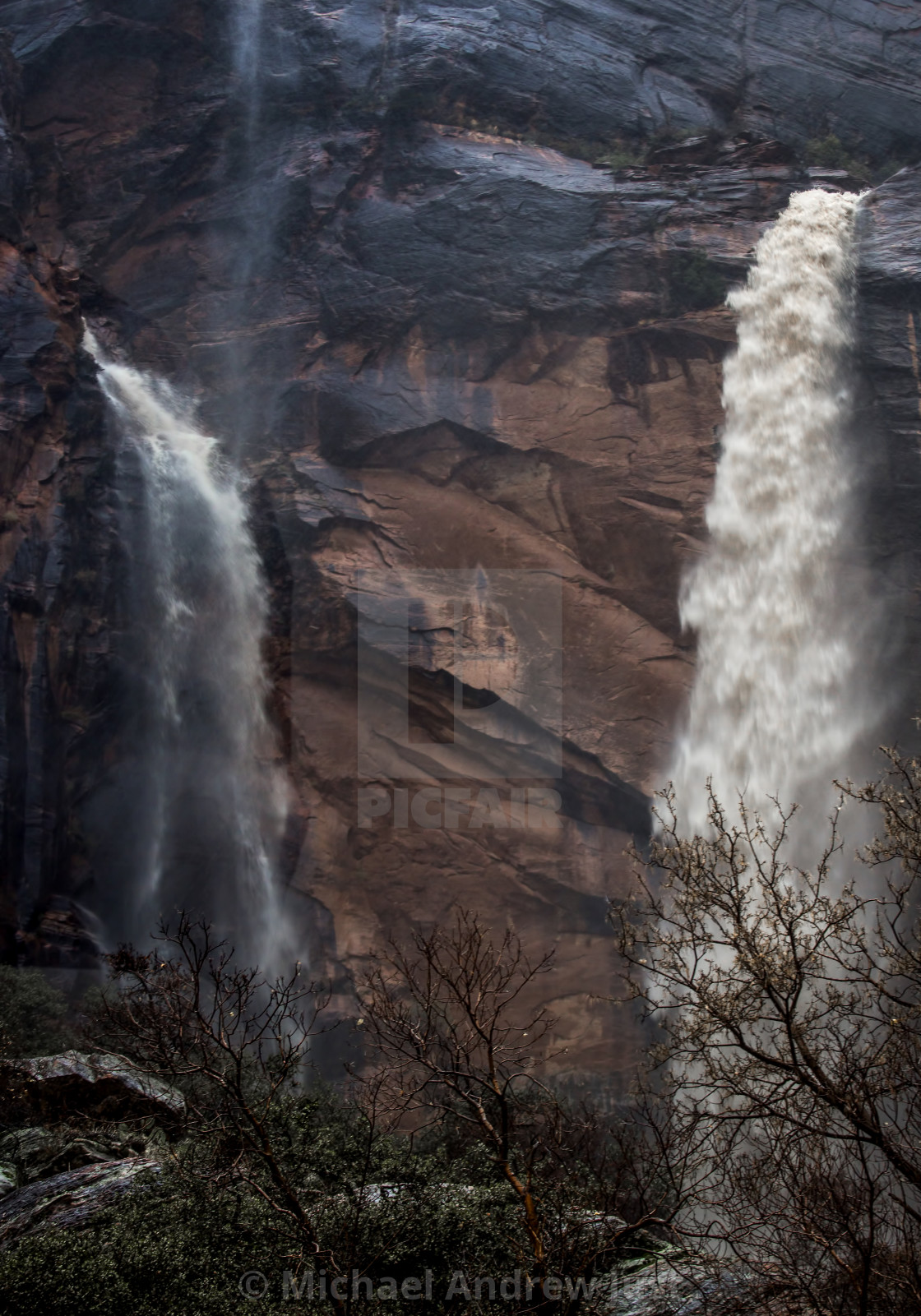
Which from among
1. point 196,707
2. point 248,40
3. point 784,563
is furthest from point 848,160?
point 196,707

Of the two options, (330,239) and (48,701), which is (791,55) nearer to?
(330,239)

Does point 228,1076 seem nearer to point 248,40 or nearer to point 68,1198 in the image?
point 68,1198

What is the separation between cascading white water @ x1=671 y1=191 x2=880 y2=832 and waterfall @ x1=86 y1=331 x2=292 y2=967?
25.6ft

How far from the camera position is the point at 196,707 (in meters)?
17.6

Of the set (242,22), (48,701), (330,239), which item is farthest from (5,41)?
(48,701)

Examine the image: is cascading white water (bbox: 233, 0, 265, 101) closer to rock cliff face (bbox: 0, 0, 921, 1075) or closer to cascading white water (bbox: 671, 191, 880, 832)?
rock cliff face (bbox: 0, 0, 921, 1075)

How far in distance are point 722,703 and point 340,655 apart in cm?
708

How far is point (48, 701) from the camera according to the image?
16359mm

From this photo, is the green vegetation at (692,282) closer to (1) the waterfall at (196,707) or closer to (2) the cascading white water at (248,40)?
(1) the waterfall at (196,707)

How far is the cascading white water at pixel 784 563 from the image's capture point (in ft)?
54.9

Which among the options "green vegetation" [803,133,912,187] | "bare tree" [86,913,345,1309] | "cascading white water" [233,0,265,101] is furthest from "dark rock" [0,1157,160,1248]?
"green vegetation" [803,133,912,187]

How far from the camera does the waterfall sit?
1686 cm

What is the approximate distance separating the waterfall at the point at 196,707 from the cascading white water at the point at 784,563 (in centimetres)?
781

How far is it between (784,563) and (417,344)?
27.7 feet
